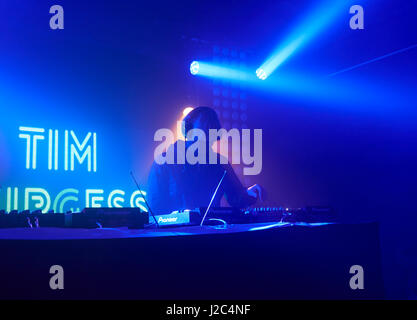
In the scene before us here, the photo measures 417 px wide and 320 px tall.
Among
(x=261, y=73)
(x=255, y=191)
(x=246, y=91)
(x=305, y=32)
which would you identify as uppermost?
(x=305, y=32)

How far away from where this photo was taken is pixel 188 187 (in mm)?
3217

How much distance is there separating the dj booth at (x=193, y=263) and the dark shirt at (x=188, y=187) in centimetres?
169

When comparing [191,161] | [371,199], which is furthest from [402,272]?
[191,161]

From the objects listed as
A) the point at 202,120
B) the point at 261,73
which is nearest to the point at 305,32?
the point at 261,73

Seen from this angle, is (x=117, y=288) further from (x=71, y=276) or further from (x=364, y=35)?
(x=364, y=35)

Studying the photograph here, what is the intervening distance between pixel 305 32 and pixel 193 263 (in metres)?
3.60

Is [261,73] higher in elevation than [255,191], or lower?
higher

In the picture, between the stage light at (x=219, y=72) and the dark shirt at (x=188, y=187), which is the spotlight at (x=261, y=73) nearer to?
the stage light at (x=219, y=72)

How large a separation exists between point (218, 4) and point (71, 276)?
3254 mm

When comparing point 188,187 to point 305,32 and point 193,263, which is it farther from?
point 305,32

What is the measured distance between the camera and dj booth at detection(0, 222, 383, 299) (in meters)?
1.13

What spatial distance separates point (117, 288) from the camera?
3.79 ft

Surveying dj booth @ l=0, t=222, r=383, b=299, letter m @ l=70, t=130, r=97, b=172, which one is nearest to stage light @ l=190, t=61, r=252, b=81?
letter m @ l=70, t=130, r=97, b=172

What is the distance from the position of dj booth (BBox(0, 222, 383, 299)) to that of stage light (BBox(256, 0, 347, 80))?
294 cm
